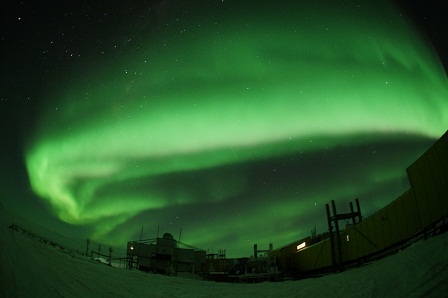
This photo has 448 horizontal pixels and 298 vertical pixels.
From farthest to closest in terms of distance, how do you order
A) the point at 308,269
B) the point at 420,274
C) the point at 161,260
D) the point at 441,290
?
the point at 161,260 < the point at 308,269 < the point at 420,274 < the point at 441,290

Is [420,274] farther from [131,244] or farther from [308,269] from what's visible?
[131,244]

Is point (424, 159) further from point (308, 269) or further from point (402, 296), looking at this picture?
point (308, 269)

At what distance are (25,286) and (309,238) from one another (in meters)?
32.3

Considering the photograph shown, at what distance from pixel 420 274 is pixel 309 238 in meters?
27.8

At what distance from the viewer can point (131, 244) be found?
38.3 metres

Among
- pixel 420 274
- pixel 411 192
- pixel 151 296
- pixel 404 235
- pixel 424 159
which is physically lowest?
pixel 151 296

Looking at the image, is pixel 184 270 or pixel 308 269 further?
pixel 184 270

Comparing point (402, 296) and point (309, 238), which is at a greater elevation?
point (309, 238)

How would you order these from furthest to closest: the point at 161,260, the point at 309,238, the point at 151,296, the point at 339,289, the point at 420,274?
the point at 161,260 → the point at 309,238 → the point at 151,296 → the point at 339,289 → the point at 420,274

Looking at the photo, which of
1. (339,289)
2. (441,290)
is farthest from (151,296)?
(441,290)

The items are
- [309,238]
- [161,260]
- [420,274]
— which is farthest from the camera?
[161,260]

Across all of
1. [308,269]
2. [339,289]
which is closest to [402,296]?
[339,289]

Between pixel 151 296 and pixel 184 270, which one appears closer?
pixel 151 296

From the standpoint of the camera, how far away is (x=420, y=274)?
7590 millimetres
